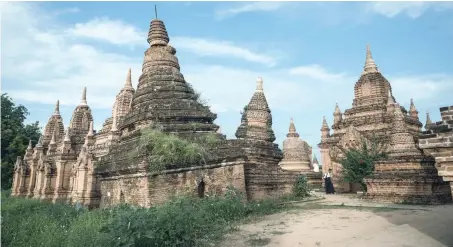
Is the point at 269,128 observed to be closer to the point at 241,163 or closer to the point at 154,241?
the point at 241,163

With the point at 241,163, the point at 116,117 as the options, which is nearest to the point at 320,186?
the point at 116,117

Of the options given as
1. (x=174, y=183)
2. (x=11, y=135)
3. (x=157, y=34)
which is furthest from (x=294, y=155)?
(x=11, y=135)

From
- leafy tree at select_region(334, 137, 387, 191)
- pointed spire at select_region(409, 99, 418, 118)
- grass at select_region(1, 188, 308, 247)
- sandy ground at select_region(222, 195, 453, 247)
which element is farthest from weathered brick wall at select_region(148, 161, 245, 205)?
pointed spire at select_region(409, 99, 418, 118)

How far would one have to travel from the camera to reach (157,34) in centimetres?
1390

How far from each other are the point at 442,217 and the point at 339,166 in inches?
496

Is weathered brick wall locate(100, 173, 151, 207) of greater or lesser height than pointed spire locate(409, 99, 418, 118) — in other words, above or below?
below

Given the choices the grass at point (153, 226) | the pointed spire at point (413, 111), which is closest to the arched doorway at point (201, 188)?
the grass at point (153, 226)

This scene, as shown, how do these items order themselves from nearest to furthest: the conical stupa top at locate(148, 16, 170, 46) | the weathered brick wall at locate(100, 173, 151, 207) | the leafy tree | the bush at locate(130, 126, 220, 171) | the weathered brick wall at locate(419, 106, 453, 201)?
the weathered brick wall at locate(419, 106, 453, 201), the weathered brick wall at locate(100, 173, 151, 207), the bush at locate(130, 126, 220, 171), the conical stupa top at locate(148, 16, 170, 46), the leafy tree

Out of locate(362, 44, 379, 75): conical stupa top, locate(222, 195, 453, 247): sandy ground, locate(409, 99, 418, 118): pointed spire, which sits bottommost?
locate(222, 195, 453, 247): sandy ground

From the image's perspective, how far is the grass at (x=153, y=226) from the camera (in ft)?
18.9

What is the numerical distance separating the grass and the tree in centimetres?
2565

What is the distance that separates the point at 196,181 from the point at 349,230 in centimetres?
466

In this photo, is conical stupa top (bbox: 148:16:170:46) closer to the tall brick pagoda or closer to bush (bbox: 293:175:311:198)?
bush (bbox: 293:175:311:198)

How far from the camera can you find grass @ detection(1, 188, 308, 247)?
5.76m
